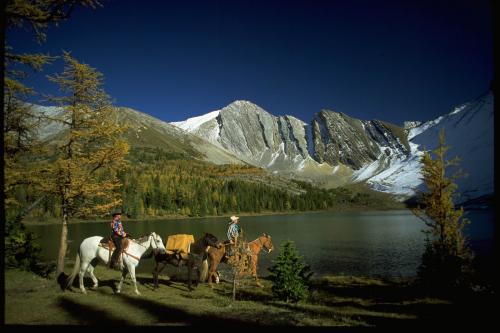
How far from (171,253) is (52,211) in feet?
413

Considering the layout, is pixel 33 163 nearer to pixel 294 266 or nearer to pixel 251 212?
pixel 294 266

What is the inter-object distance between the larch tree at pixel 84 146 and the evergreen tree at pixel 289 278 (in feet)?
34.6

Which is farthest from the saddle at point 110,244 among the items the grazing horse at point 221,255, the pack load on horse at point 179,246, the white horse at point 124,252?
the grazing horse at point 221,255

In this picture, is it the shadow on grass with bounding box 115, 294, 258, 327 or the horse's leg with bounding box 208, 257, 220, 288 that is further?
the horse's leg with bounding box 208, 257, 220, 288

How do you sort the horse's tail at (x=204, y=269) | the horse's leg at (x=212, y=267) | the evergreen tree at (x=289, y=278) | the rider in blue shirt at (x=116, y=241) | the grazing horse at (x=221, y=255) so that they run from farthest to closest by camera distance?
the horse's leg at (x=212, y=267) → the grazing horse at (x=221, y=255) → the horse's tail at (x=204, y=269) → the evergreen tree at (x=289, y=278) → the rider in blue shirt at (x=116, y=241)

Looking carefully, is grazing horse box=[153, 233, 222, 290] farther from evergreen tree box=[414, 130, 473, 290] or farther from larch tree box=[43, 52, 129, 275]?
evergreen tree box=[414, 130, 473, 290]

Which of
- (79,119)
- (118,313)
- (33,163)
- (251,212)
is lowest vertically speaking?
(251,212)

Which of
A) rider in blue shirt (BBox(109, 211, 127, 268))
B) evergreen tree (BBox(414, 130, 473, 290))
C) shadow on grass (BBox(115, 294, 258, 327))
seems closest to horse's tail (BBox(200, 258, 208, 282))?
rider in blue shirt (BBox(109, 211, 127, 268))

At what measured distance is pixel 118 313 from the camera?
1379 centimetres

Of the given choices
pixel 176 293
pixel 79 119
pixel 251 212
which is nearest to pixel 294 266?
pixel 176 293

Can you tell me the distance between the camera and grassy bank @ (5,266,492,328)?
12.8m

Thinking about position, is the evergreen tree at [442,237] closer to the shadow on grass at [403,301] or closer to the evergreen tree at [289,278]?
the shadow on grass at [403,301]

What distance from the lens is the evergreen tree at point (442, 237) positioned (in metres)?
22.7

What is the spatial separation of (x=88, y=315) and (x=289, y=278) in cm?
1033
